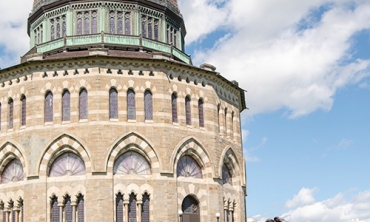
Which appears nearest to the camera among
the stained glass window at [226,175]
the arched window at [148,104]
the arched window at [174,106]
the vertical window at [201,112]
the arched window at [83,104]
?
the arched window at [83,104]

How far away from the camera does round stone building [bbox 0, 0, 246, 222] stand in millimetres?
41344

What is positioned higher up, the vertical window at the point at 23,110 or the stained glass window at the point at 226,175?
the vertical window at the point at 23,110

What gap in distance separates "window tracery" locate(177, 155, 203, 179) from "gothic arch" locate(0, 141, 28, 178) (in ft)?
35.4

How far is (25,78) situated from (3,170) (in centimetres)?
691

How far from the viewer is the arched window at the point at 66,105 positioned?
140 feet

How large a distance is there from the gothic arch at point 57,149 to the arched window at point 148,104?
510 cm

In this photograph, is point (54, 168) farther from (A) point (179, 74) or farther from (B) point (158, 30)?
(B) point (158, 30)

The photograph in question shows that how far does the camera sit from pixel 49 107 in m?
43.2

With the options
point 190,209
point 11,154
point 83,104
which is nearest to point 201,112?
point 190,209

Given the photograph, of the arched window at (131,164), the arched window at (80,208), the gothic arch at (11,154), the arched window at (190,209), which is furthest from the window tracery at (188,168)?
the gothic arch at (11,154)

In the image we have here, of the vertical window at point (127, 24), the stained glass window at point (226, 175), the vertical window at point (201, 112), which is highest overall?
the vertical window at point (127, 24)

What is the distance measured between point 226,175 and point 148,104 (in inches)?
367

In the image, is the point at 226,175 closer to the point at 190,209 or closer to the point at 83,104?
the point at 190,209

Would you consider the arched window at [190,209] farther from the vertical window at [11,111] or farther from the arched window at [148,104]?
the vertical window at [11,111]
